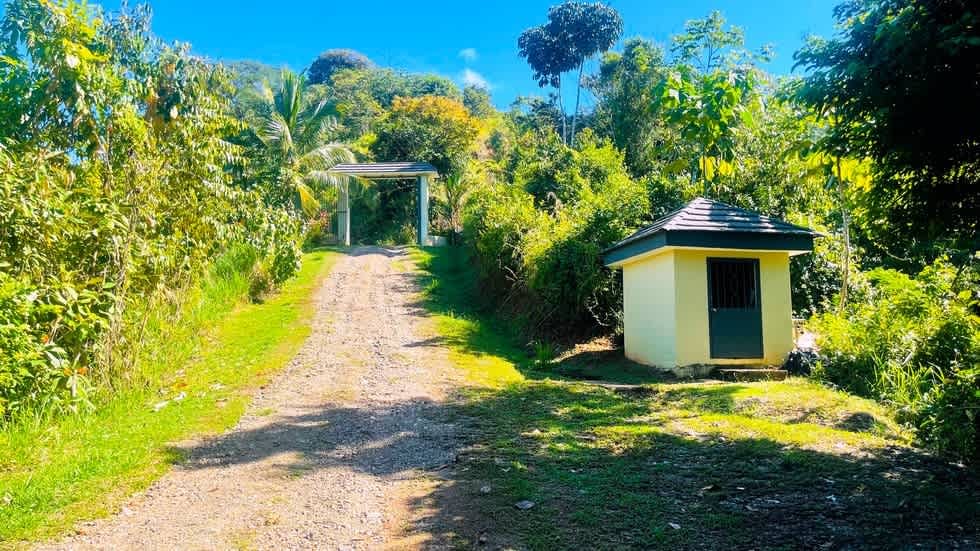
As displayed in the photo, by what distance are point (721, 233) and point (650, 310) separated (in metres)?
1.90

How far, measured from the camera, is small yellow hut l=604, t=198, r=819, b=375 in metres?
10.4

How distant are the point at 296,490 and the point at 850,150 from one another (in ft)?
17.6

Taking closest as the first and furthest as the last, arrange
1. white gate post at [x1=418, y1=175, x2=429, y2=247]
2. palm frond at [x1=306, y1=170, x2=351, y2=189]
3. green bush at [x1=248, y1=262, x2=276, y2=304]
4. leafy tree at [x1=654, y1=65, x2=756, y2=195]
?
leafy tree at [x1=654, y1=65, x2=756, y2=195], green bush at [x1=248, y1=262, x2=276, y2=304], palm frond at [x1=306, y1=170, x2=351, y2=189], white gate post at [x1=418, y1=175, x2=429, y2=247]

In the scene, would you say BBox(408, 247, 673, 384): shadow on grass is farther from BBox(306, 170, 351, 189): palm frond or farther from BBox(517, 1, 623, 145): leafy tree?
BBox(517, 1, 623, 145): leafy tree

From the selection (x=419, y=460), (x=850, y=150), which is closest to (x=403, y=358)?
(x=419, y=460)

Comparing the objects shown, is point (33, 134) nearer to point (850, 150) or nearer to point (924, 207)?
point (850, 150)

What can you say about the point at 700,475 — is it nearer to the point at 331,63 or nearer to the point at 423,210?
the point at 423,210

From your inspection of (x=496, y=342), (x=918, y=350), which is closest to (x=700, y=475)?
(x=918, y=350)

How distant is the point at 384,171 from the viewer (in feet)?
91.5

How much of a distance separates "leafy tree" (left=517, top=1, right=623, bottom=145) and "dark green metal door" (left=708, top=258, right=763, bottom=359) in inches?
1133

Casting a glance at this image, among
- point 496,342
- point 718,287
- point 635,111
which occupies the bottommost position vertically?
point 496,342

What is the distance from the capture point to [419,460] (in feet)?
18.6

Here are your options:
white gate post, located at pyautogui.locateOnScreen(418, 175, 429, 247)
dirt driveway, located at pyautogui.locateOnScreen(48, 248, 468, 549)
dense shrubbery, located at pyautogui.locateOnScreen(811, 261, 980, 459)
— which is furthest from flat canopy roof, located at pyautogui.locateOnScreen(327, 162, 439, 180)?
dense shrubbery, located at pyautogui.locateOnScreen(811, 261, 980, 459)

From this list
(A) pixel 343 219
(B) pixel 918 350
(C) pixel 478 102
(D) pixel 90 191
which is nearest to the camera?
(D) pixel 90 191
